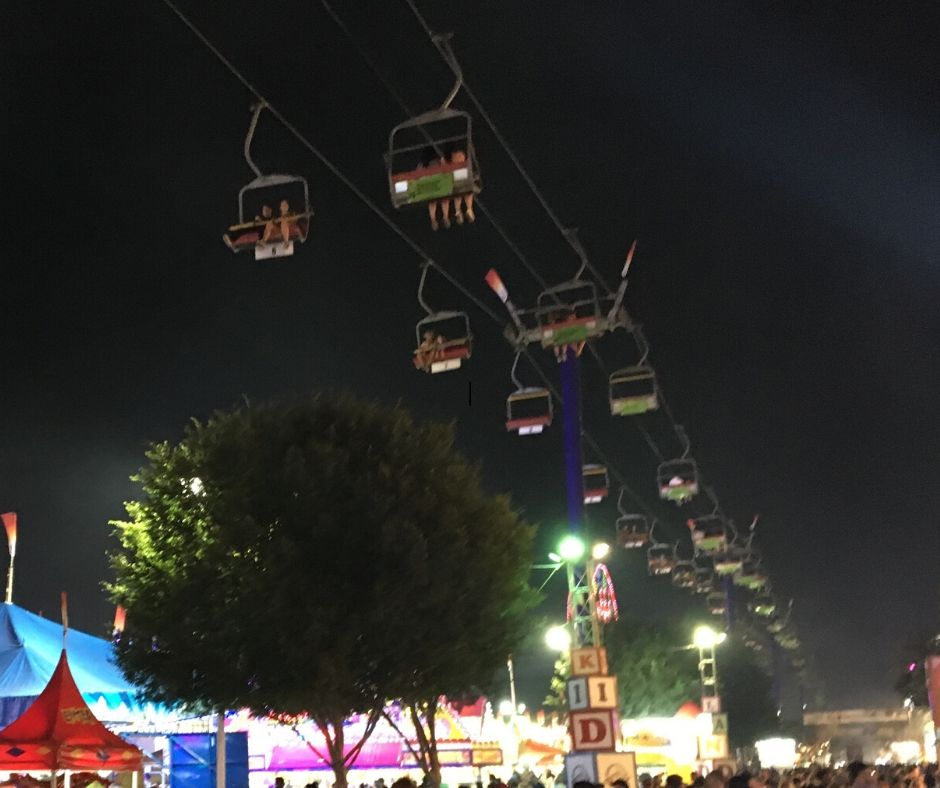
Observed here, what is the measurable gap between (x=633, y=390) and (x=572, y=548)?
4590mm

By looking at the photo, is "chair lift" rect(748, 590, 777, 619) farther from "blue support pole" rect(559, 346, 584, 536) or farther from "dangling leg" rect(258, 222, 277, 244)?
→ "dangling leg" rect(258, 222, 277, 244)

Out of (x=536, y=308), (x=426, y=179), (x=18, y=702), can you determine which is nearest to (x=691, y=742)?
(x=536, y=308)

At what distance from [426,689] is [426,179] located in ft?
31.6

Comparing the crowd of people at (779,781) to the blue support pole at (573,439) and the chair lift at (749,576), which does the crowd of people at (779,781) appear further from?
the chair lift at (749,576)

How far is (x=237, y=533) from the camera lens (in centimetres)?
1894

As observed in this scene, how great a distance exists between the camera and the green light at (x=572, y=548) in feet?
74.1

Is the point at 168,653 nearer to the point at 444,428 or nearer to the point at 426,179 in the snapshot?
the point at 444,428

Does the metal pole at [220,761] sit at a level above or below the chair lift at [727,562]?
below

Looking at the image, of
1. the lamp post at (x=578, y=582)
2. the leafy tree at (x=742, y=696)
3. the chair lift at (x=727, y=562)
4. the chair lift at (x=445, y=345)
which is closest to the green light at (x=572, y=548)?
the lamp post at (x=578, y=582)

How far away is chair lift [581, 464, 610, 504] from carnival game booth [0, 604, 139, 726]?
13.7 meters

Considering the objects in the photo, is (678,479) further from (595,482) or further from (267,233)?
(267,233)

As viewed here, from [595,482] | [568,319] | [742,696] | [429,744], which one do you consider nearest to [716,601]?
[742,696]

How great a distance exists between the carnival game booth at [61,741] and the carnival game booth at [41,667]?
444cm

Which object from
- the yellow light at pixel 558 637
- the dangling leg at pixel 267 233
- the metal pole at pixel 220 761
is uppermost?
the dangling leg at pixel 267 233
